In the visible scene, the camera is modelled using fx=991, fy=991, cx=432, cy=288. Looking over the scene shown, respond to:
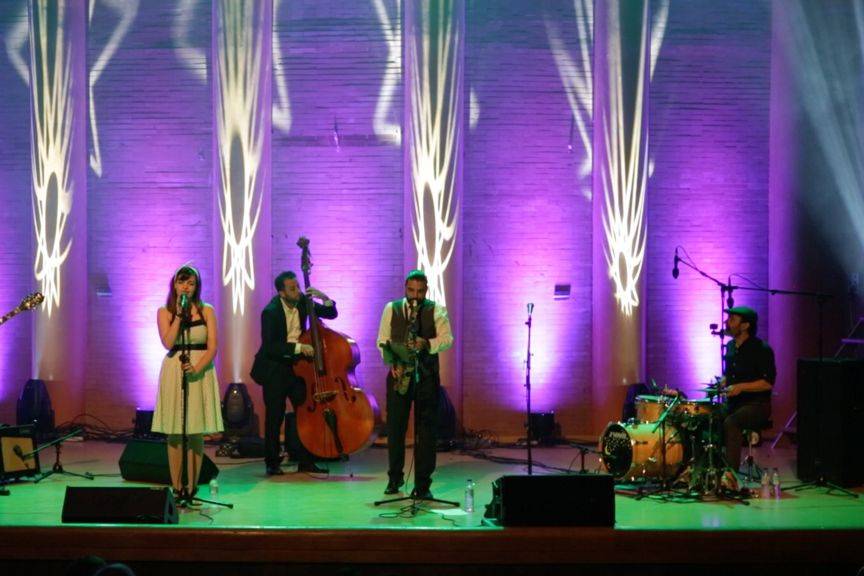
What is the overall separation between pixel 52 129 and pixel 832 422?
8113 millimetres

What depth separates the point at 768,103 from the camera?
427 inches

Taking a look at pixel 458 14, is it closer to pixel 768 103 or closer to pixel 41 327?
pixel 768 103

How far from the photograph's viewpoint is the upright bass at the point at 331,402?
789cm

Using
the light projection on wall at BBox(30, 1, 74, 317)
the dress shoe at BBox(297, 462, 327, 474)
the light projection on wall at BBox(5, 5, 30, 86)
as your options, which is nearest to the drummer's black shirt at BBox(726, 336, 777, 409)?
the dress shoe at BBox(297, 462, 327, 474)

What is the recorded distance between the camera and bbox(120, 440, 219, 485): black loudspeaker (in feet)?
26.1

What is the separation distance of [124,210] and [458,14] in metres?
4.20

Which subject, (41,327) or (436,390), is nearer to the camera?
(436,390)

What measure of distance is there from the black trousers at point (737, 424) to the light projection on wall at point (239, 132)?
5.01m

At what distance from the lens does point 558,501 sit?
5.61 metres

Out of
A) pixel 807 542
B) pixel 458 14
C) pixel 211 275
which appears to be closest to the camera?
pixel 807 542

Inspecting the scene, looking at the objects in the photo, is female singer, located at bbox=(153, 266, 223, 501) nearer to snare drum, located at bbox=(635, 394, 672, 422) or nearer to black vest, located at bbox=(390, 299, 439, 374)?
black vest, located at bbox=(390, 299, 439, 374)

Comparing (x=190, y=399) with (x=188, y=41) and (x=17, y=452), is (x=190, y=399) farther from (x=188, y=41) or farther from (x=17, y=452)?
(x=188, y=41)

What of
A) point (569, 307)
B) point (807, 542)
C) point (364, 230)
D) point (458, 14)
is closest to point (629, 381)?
point (569, 307)

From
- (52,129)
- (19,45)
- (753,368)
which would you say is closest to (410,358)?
(753,368)
